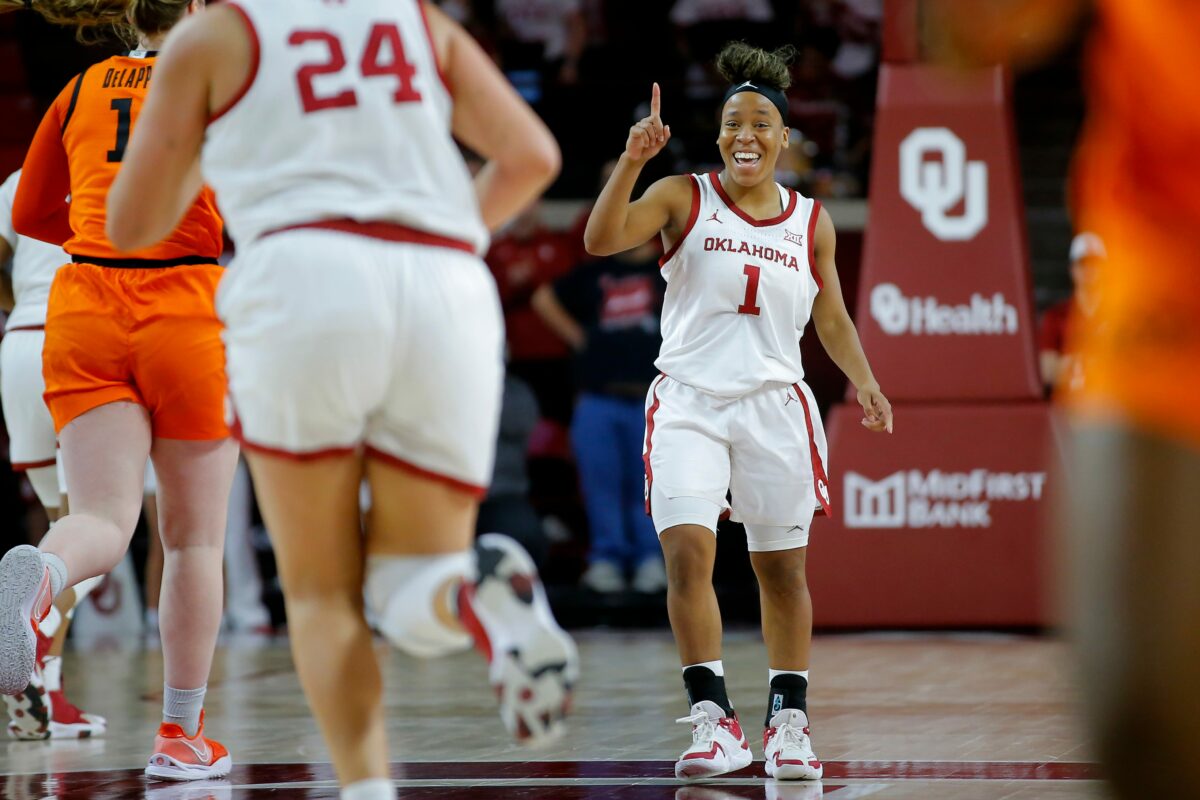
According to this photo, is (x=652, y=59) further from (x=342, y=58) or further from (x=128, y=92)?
(x=342, y=58)

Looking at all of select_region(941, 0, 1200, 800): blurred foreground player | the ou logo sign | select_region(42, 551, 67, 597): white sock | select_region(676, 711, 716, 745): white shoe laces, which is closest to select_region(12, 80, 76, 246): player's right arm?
select_region(42, 551, 67, 597): white sock

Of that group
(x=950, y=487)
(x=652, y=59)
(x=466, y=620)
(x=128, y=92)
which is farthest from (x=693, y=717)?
(x=652, y=59)

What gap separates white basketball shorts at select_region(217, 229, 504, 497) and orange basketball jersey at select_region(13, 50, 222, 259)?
1690 millimetres

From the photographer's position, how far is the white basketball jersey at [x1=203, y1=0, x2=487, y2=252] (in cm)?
289

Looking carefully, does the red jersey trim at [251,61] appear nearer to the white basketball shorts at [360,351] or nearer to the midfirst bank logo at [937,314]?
the white basketball shorts at [360,351]

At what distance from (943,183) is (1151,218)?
271 inches

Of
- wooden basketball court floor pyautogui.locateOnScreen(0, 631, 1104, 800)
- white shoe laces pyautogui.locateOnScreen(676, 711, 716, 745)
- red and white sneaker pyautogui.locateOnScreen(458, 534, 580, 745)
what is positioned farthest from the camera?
white shoe laces pyautogui.locateOnScreen(676, 711, 716, 745)

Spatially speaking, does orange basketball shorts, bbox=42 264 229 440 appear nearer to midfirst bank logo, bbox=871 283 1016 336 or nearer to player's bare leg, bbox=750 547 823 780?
player's bare leg, bbox=750 547 823 780

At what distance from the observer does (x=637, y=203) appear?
16.2 ft

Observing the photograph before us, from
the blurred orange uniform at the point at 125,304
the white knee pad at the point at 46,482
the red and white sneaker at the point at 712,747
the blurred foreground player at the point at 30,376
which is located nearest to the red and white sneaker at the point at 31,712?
the blurred foreground player at the point at 30,376

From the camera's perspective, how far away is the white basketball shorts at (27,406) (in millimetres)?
6051

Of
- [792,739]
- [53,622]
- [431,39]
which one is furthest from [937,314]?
[431,39]

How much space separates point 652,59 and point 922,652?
6300 mm

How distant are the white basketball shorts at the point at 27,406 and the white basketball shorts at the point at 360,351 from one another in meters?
3.37
